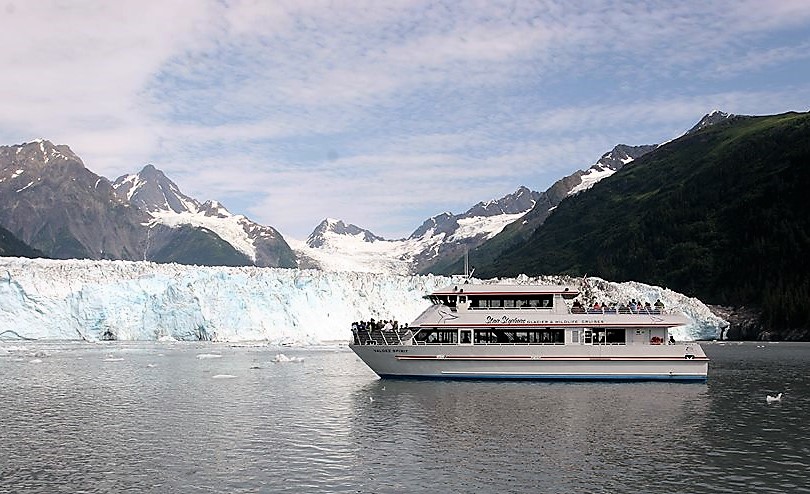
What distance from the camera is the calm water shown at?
71.7ft

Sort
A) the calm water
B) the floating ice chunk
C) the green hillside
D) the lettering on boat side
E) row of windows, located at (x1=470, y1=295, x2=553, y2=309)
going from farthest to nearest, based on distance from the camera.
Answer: the green hillside, the floating ice chunk, row of windows, located at (x1=470, y1=295, x2=553, y2=309), the lettering on boat side, the calm water

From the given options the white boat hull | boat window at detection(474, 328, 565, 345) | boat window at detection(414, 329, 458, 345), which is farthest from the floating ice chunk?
boat window at detection(474, 328, 565, 345)

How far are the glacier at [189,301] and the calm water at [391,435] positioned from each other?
3552 centimetres

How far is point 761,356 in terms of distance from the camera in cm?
7350

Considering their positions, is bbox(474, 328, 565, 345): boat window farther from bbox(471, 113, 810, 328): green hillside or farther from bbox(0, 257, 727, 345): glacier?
bbox(471, 113, 810, 328): green hillside

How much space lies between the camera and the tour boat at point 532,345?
47.2m

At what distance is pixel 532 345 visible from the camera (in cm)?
4731

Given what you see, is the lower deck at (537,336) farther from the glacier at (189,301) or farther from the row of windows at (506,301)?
the glacier at (189,301)

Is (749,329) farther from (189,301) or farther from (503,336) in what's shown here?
(503,336)

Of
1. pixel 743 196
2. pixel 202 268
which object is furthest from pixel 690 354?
pixel 743 196

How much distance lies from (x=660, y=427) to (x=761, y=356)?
161 ft

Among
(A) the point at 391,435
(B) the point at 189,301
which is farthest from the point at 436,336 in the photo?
(B) the point at 189,301

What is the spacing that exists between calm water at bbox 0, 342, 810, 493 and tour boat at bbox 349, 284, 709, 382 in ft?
4.22

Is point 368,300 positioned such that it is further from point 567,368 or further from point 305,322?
point 567,368
